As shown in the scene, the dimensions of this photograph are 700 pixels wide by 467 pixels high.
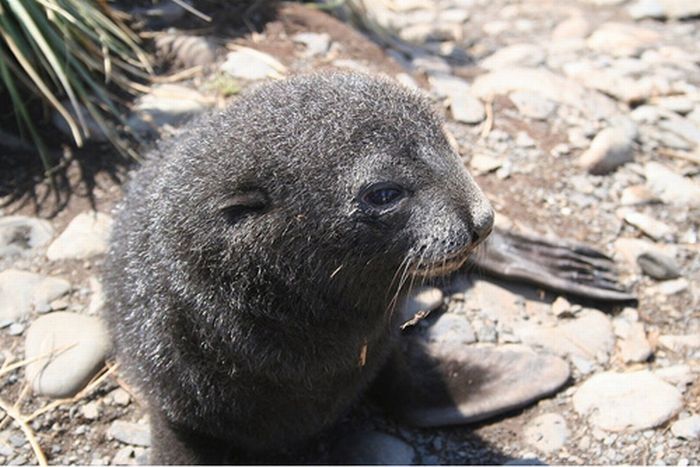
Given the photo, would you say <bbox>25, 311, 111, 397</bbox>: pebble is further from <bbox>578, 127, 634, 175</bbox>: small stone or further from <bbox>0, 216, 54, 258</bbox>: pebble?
<bbox>578, 127, 634, 175</bbox>: small stone

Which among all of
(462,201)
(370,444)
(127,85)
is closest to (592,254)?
(370,444)

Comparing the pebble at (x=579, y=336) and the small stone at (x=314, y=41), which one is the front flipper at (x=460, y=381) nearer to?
the pebble at (x=579, y=336)

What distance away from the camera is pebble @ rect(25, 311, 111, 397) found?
4.98 m

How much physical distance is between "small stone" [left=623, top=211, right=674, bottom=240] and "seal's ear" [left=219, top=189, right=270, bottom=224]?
3.43 m

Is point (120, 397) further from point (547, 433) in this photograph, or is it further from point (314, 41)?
point (314, 41)

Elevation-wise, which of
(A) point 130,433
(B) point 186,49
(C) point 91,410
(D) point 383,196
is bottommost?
(A) point 130,433

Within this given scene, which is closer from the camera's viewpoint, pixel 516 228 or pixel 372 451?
pixel 372 451

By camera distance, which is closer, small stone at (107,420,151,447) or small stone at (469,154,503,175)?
small stone at (107,420,151,447)

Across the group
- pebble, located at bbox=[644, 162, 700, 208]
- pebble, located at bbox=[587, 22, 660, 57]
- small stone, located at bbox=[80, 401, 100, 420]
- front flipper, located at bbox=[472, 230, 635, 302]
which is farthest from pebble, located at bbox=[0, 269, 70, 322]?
pebble, located at bbox=[587, 22, 660, 57]

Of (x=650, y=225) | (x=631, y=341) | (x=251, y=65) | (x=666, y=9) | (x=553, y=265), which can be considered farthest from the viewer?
(x=666, y=9)

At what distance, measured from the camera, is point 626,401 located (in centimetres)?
499

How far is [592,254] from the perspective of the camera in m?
5.92

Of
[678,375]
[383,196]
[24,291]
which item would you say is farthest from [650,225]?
→ [24,291]

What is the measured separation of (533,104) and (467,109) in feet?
1.94
